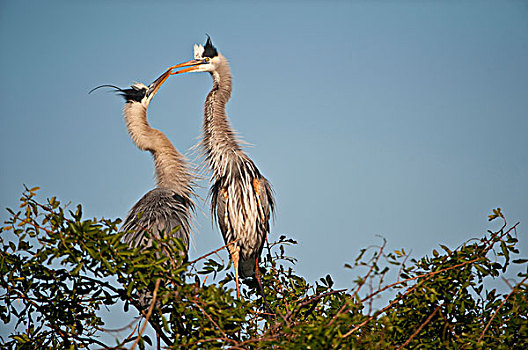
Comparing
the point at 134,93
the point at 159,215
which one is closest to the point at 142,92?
the point at 134,93

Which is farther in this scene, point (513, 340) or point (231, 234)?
point (231, 234)


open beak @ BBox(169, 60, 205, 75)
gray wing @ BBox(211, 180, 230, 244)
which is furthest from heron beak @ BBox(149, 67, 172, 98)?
gray wing @ BBox(211, 180, 230, 244)

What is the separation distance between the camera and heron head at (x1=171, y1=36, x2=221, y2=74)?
5.15 metres

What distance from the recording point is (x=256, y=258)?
4516 millimetres

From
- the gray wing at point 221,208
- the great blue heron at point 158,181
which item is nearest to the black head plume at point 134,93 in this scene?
the great blue heron at point 158,181

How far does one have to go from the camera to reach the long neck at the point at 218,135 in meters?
4.61

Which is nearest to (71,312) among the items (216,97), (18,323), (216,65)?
(18,323)

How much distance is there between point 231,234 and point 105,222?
2.19 metres

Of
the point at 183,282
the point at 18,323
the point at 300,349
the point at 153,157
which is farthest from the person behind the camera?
the point at 153,157

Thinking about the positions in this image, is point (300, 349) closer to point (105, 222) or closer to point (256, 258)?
point (105, 222)

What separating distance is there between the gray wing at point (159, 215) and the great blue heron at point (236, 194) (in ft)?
0.95

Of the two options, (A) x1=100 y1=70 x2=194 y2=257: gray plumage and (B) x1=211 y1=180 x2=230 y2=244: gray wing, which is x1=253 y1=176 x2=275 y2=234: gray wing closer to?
(B) x1=211 y1=180 x2=230 y2=244: gray wing

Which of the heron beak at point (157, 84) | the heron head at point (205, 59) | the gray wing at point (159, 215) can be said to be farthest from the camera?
the heron beak at point (157, 84)

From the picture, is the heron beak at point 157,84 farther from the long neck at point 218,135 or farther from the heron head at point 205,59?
the long neck at point 218,135
